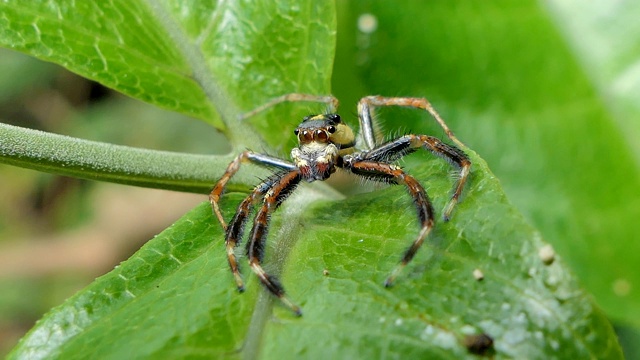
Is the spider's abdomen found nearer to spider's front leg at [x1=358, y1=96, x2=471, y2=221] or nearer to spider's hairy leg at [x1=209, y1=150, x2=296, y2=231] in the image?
spider's hairy leg at [x1=209, y1=150, x2=296, y2=231]

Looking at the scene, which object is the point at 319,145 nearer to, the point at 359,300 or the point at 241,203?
the point at 241,203

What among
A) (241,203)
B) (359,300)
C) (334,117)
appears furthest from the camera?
(334,117)

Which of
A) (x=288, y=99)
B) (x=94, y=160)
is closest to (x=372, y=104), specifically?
(x=288, y=99)

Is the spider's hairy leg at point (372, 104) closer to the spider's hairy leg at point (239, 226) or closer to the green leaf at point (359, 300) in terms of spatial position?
the spider's hairy leg at point (239, 226)

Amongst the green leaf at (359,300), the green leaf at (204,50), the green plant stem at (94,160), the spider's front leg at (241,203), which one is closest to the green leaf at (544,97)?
the green leaf at (204,50)

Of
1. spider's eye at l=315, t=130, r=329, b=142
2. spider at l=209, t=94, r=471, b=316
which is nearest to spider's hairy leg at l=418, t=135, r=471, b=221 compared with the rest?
spider at l=209, t=94, r=471, b=316

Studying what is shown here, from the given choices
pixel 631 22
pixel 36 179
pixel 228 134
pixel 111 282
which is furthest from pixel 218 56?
pixel 36 179

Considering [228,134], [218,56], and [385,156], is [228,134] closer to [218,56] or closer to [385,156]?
[218,56]
